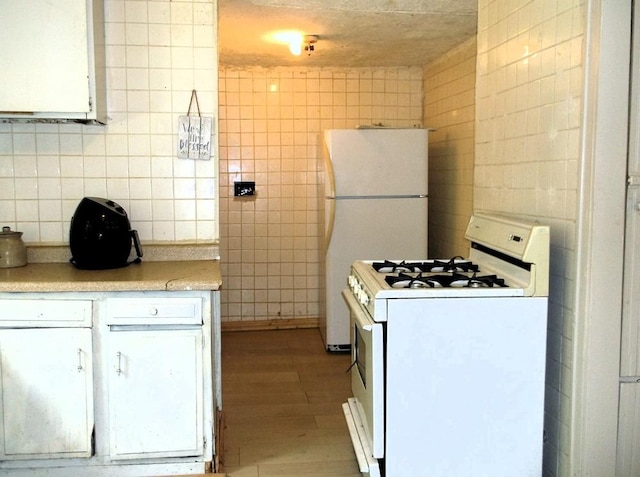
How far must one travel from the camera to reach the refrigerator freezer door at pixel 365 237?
4.18 m

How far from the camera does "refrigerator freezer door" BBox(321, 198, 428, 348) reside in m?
4.18

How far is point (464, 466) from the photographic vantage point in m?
2.08

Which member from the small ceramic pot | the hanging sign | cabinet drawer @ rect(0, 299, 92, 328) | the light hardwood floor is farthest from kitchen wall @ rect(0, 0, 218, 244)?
the light hardwood floor

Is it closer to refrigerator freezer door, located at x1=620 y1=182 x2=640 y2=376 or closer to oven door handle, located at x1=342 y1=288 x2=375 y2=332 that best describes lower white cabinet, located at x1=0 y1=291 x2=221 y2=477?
oven door handle, located at x1=342 y1=288 x2=375 y2=332

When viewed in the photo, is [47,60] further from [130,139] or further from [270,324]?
[270,324]

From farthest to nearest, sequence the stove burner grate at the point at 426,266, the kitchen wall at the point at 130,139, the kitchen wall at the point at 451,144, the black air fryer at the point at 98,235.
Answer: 1. the kitchen wall at the point at 451,144
2. the kitchen wall at the point at 130,139
3. the black air fryer at the point at 98,235
4. the stove burner grate at the point at 426,266

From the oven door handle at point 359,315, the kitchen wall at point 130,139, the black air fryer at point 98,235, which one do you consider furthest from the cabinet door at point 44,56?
the oven door handle at point 359,315

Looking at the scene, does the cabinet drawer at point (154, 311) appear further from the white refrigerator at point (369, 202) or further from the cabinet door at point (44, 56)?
the white refrigerator at point (369, 202)

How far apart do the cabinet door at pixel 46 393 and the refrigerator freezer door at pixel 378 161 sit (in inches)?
85.2

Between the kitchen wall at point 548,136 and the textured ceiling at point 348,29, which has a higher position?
the textured ceiling at point 348,29

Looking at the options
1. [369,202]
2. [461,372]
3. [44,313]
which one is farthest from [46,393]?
[369,202]

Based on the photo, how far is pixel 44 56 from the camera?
2525 millimetres

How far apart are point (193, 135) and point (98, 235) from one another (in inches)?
25.3

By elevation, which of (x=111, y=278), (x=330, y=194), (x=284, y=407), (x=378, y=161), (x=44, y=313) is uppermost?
(x=378, y=161)
